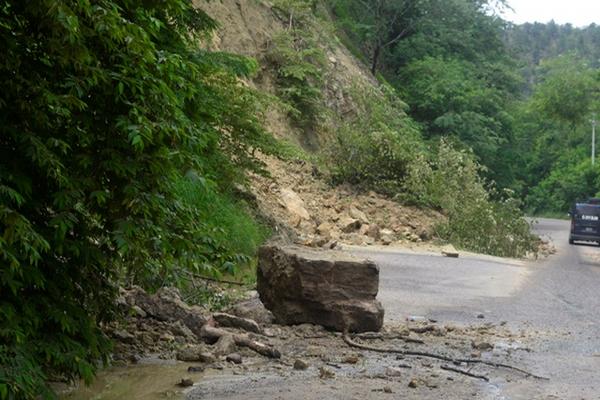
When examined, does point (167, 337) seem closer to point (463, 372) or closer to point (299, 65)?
point (463, 372)

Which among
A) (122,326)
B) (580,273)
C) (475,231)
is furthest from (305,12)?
(122,326)

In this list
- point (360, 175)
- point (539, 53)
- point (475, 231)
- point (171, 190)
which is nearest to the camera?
point (171, 190)

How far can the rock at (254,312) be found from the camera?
10.8 metres

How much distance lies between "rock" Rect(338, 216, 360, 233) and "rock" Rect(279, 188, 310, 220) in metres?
1.16

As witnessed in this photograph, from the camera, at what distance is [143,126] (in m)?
6.01

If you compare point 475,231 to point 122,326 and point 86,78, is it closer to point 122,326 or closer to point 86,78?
point 122,326

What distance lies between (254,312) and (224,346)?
1859 mm

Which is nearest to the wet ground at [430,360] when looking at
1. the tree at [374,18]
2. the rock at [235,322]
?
the rock at [235,322]

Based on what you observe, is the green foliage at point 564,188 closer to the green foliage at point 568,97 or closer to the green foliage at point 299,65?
the green foliage at point 568,97

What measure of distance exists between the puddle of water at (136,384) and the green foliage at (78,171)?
489mm

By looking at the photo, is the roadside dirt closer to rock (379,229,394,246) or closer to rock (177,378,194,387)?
rock (177,378,194,387)

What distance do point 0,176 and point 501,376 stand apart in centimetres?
520

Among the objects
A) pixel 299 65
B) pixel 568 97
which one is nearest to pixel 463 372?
pixel 299 65

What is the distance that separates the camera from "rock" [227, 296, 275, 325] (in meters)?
10.8
